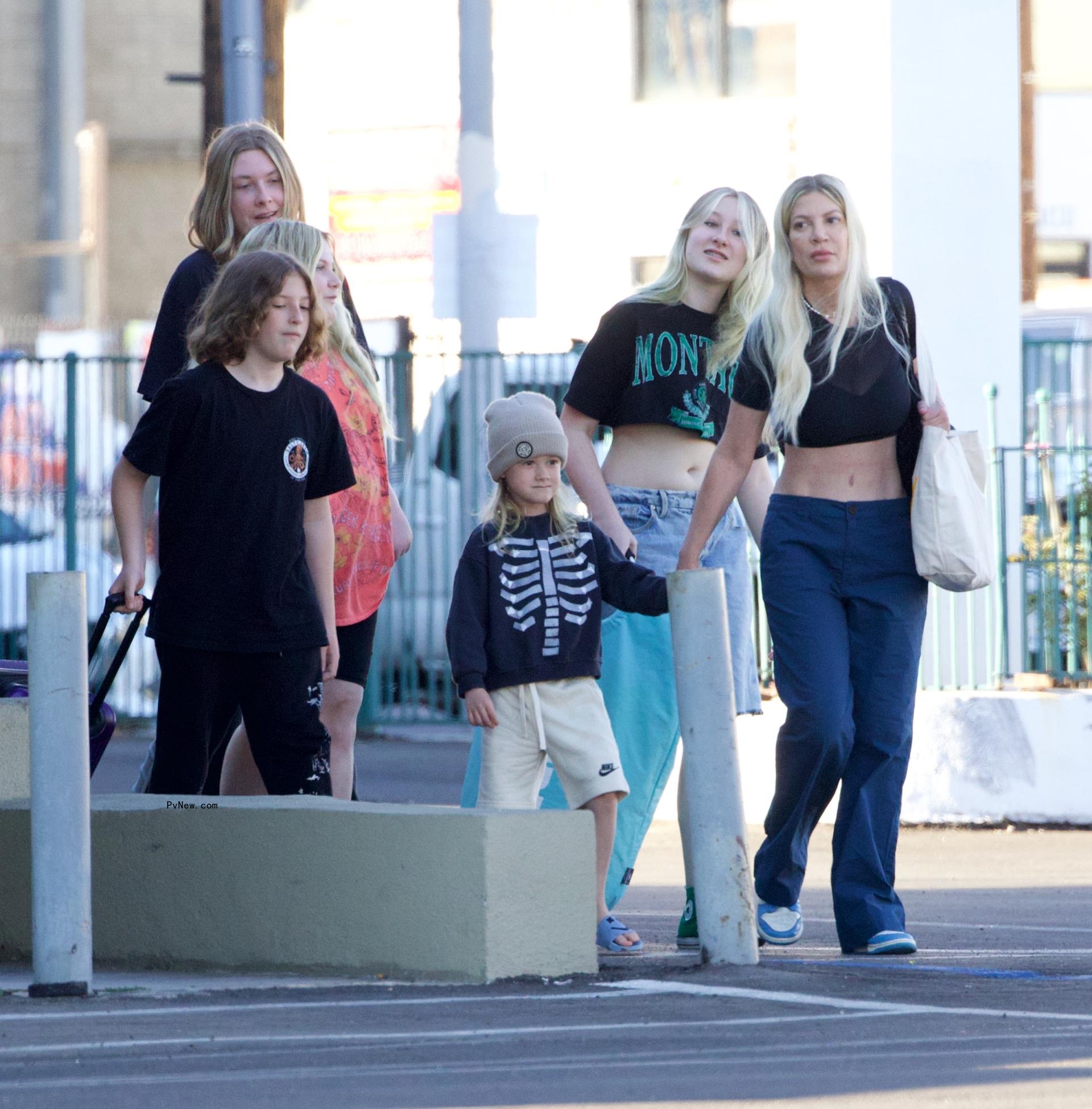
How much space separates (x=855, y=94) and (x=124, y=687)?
19.3 feet

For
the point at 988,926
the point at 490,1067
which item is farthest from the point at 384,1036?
the point at 988,926

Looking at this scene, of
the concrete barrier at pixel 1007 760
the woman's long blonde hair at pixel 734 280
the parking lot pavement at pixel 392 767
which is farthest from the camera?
the parking lot pavement at pixel 392 767

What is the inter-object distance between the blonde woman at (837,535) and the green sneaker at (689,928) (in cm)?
21

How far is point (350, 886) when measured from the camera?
4879mm

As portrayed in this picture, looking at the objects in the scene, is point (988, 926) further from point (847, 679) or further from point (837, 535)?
point (837, 535)

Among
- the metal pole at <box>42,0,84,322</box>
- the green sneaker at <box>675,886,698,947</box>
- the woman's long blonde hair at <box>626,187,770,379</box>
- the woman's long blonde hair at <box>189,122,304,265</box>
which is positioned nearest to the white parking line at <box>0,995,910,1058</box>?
the green sneaker at <box>675,886,698,947</box>

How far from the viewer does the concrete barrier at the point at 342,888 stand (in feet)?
15.6

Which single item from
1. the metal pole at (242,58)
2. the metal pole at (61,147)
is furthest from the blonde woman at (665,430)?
the metal pole at (61,147)

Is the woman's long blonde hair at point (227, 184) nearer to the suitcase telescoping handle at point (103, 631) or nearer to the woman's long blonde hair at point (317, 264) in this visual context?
the woman's long blonde hair at point (317, 264)

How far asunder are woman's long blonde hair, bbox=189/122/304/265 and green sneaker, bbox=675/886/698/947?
81.5 inches

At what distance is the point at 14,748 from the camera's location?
5.92 metres

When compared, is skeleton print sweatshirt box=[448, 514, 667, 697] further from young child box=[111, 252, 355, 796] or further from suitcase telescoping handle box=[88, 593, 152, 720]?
suitcase telescoping handle box=[88, 593, 152, 720]

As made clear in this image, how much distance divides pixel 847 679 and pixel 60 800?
200 cm

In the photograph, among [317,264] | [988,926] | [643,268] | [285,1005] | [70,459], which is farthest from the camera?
[643,268]
